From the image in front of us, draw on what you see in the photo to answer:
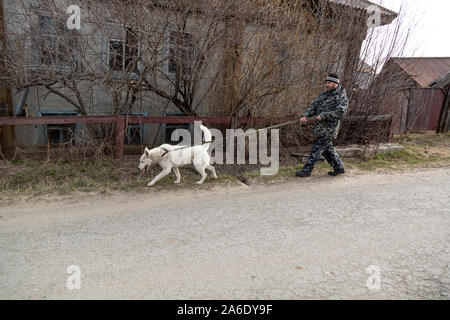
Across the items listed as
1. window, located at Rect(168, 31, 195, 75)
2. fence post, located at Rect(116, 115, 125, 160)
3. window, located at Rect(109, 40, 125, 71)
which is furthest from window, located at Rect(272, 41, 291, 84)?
fence post, located at Rect(116, 115, 125, 160)

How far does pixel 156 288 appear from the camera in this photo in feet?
8.86

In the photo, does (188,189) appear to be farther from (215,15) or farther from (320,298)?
(215,15)

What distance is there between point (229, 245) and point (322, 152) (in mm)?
3577

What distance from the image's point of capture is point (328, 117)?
235 inches

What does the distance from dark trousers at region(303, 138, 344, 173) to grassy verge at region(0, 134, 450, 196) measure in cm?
36

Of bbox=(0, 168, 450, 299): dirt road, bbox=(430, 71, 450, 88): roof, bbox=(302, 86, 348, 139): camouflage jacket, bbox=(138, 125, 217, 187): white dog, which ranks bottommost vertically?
bbox=(0, 168, 450, 299): dirt road

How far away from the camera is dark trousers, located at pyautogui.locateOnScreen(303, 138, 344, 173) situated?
627cm

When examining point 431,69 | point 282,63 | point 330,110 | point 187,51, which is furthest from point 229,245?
point 431,69

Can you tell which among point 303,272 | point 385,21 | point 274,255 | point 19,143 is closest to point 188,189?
point 274,255

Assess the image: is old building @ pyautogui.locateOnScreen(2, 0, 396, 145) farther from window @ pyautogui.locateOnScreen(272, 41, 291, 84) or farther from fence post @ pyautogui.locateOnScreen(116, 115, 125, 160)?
fence post @ pyautogui.locateOnScreen(116, 115, 125, 160)

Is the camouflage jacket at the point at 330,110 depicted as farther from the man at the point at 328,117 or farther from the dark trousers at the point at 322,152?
the dark trousers at the point at 322,152

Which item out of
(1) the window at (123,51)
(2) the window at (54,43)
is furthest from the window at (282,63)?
(2) the window at (54,43)

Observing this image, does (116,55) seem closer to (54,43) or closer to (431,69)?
(54,43)

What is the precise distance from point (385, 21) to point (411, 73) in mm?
1869
